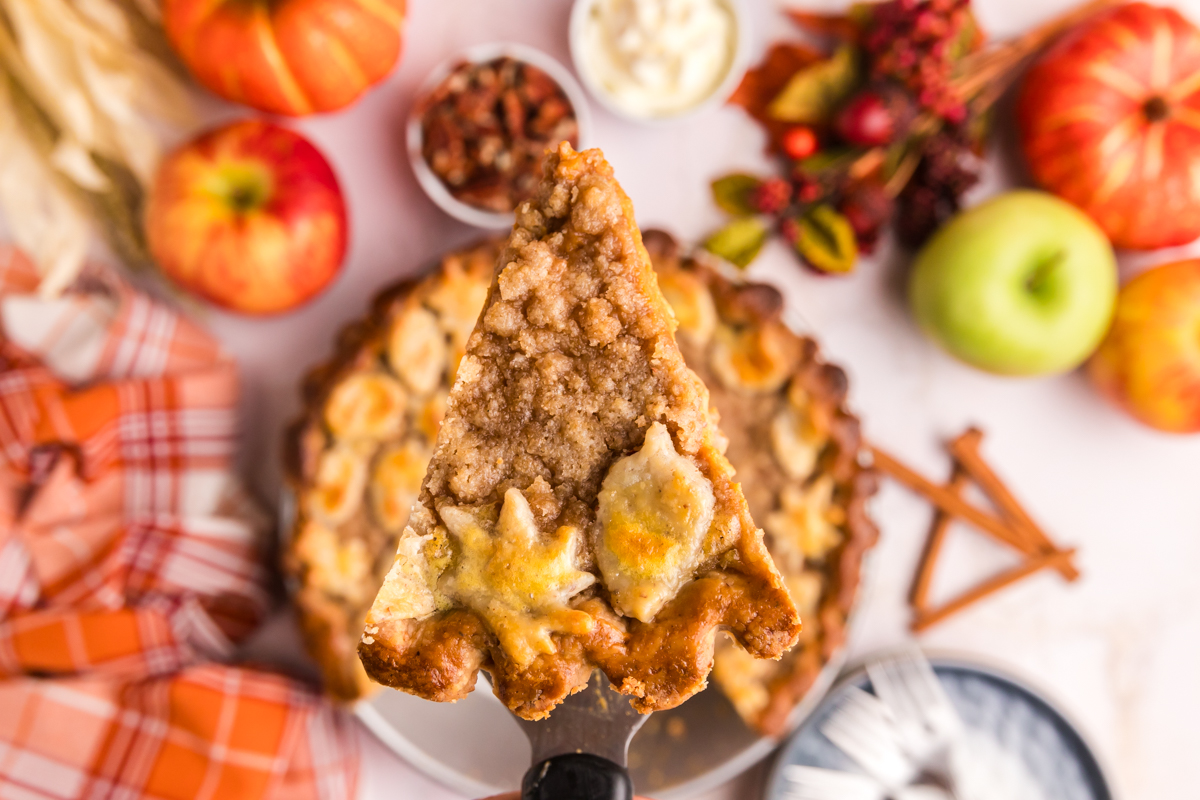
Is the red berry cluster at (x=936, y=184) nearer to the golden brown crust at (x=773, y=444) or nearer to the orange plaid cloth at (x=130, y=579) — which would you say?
the golden brown crust at (x=773, y=444)

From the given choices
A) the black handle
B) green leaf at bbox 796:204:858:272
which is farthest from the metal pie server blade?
green leaf at bbox 796:204:858:272

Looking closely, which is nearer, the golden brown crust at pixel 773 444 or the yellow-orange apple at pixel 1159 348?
the golden brown crust at pixel 773 444

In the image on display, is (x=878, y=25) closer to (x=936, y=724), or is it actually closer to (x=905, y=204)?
(x=905, y=204)

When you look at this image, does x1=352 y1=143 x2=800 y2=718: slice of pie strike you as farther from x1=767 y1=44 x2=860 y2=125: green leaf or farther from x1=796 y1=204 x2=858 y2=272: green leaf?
x1=767 y1=44 x2=860 y2=125: green leaf

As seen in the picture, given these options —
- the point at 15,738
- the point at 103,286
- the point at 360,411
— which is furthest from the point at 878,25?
the point at 15,738

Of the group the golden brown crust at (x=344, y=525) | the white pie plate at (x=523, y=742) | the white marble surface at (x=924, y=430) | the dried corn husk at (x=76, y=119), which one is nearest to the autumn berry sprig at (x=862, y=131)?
the white marble surface at (x=924, y=430)

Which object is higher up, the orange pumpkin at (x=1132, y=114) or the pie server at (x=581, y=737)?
the orange pumpkin at (x=1132, y=114)

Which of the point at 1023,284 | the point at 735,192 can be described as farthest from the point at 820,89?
the point at 1023,284
